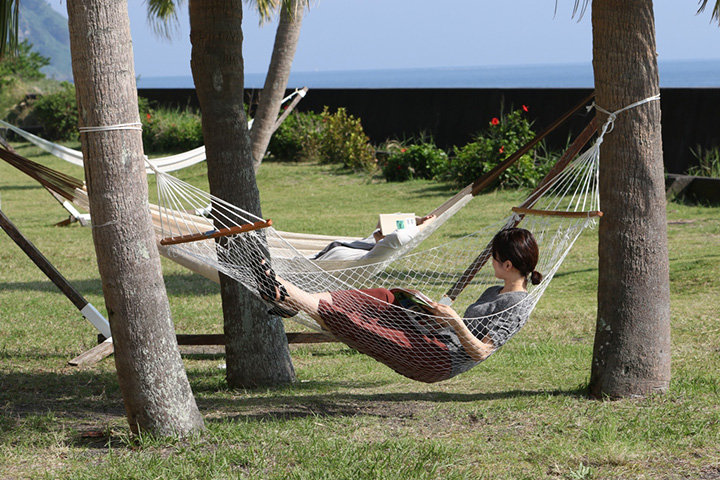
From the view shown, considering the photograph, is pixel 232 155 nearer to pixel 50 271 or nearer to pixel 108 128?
pixel 108 128

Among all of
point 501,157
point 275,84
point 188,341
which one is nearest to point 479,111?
point 501,157

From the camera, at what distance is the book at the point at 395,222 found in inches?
148

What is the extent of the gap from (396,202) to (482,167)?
1165mm

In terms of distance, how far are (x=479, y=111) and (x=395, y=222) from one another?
7.87 meters

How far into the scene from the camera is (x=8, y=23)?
2.81m

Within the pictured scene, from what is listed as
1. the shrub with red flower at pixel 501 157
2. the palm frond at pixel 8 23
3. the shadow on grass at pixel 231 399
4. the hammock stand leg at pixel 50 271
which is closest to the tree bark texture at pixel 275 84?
the shrub with red flower at pixel 501 157

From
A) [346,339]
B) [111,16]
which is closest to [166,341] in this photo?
[346,339]

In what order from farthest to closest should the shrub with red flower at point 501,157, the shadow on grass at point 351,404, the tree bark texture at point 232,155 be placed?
the shrub with red flower at point 501,157 < the tree bark texture at point 232,155 < the shadow on grass at point 351,404

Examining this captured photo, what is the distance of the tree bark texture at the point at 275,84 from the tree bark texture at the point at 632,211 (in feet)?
15.8

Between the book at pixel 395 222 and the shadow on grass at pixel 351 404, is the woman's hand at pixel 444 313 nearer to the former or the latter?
the shadow on grass at pixel 351 404

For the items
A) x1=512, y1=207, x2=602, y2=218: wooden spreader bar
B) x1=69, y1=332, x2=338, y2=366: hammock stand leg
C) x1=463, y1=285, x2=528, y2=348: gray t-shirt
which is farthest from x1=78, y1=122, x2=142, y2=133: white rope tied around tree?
x1=69, y1=332, x2=338, y2=366: hammock stand leg

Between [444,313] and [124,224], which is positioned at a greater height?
[124,224]

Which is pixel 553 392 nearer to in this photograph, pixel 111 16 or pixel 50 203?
pixel 111 16

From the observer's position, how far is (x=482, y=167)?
9609 mm
